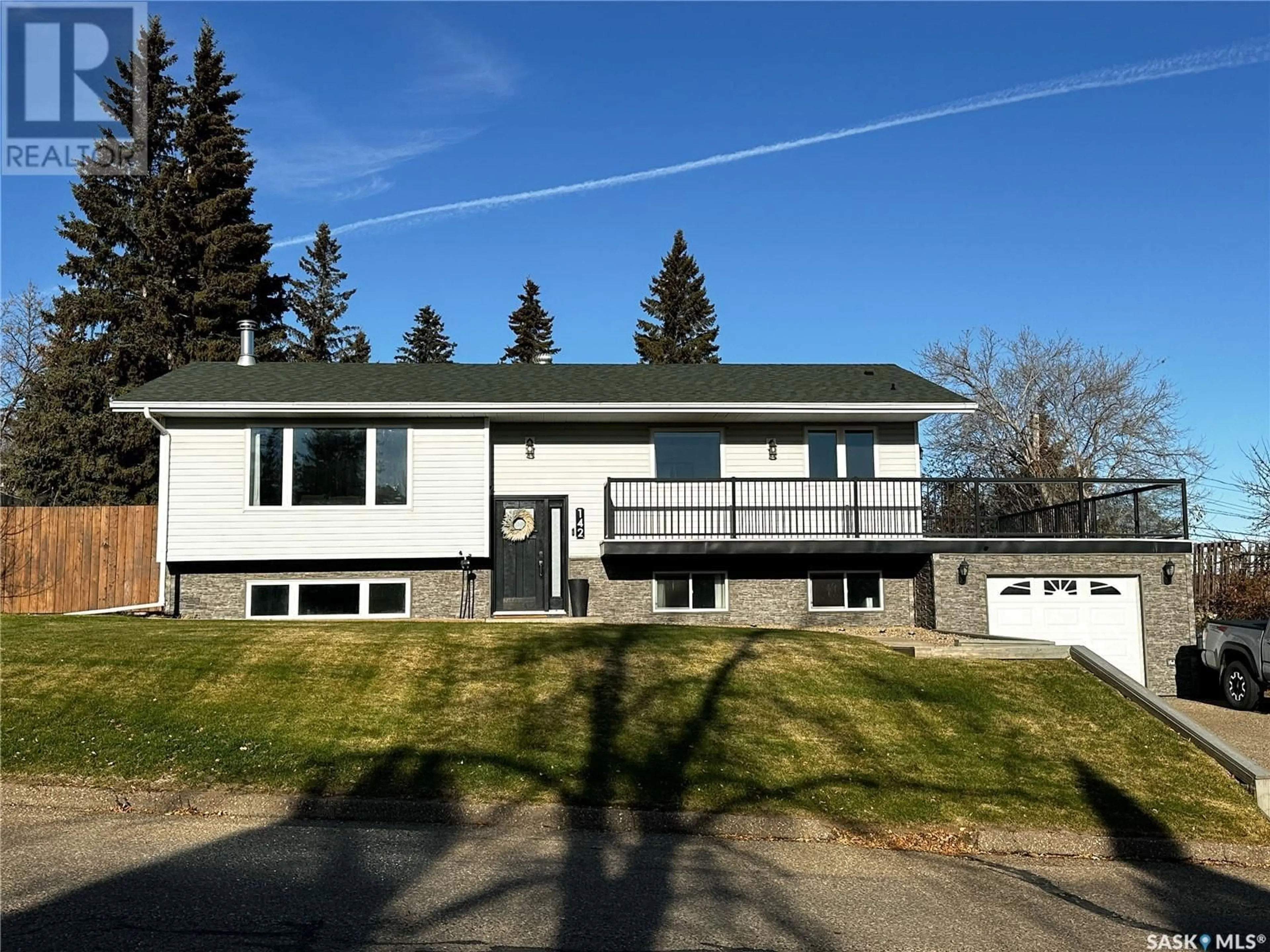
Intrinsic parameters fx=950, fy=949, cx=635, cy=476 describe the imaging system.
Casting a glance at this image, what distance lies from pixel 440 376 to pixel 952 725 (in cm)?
1298

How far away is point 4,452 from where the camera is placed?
34.0 m

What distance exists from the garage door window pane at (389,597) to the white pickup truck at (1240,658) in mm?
14217

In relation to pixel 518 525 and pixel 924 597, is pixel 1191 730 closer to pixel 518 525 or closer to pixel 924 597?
pixel 924 597

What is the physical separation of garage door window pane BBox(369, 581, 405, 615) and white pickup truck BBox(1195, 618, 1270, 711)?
14217 millimetres

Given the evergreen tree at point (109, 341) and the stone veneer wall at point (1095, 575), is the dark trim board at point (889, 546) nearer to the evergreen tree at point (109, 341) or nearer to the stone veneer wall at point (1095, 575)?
the stone veneer wall at point (1095, 575)

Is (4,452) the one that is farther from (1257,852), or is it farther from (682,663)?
(1257,852)

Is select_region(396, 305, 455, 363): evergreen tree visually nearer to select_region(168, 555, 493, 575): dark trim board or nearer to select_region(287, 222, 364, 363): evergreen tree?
select_region(287, 222, 364, 363): evergreen tree

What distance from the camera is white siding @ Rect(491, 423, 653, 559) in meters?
18.6

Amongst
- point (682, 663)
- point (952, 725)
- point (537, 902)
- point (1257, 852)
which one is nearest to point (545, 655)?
point (682, 663)

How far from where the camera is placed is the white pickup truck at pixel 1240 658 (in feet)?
49.5

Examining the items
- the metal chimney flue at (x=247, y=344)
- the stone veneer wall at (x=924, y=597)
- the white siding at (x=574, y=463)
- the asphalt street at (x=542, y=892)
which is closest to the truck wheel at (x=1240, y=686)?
the stone veneer wall at (x=924, y=597)

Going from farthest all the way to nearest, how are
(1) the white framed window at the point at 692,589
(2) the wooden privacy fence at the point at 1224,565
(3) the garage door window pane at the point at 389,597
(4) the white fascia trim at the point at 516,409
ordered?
(2) the wooden privacy fence at the point at 1224,565 < (1) the white framed window at the point at 692,589 < (3) the garage door window pane at the point at 389,597 < (4) the white fascia trim at the point at 516,409

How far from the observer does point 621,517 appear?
1791cm

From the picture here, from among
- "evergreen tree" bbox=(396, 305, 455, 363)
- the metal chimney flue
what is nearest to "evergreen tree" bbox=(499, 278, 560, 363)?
"evergreen tree" bbox=(396, 305, 455, 363)
